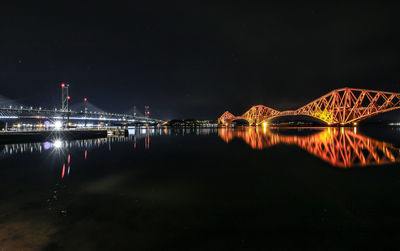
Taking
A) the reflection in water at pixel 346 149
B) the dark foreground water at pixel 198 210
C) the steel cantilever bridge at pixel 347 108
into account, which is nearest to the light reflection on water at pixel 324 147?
the reflection in water at pixel 346 149

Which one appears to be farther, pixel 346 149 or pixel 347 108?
pixel 347 108

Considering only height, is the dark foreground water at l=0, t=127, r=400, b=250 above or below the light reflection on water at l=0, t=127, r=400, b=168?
below

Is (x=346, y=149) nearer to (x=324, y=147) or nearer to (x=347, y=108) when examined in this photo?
(x=324, y=147)

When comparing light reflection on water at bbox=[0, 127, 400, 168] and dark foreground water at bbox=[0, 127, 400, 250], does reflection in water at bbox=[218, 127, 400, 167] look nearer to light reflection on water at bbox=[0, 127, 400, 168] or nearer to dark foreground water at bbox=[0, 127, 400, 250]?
light reflection on water at bbox=[0, 127, 400, 168]

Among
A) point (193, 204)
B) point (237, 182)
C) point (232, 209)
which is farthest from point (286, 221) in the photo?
point (237, 182)

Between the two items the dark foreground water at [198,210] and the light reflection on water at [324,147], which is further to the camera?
the light reflection on water at [324,147]

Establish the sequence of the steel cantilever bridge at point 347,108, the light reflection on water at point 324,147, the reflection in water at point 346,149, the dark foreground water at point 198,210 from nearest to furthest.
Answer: the dark foreground water at point 198,210 < the reflection in water at point 346,149 < the light reflection on water at point 324,147 < the steel cantilever bridge at point 347,108

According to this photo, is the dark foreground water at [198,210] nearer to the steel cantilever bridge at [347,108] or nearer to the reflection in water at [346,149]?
the reflection in water at [346,149]

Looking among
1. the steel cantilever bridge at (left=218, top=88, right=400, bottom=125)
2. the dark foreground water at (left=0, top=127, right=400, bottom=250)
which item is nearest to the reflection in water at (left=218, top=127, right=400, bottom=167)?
the dark foreground water at (left=0, top=127, right=400, bottom=250)

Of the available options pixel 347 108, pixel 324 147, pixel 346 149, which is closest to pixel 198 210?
pixel 346 149

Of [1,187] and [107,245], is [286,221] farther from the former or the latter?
[1,187]

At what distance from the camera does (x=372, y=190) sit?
6.73 meters

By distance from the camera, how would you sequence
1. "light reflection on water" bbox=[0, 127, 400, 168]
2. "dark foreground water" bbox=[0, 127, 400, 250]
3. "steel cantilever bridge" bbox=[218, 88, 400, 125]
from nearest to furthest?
"dark foreground water" bbox=[0, 127, 400, 250] → "light reflection on water" bbox=[0, 127, 400, 168] → "steel cantilever bridge" bbox=[218, 88, 400, 125]

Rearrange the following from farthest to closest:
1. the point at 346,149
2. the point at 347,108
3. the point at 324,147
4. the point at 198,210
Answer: the point at 347,108 → the point at 324,147 → the point at 346,149 → the point at 198,210
